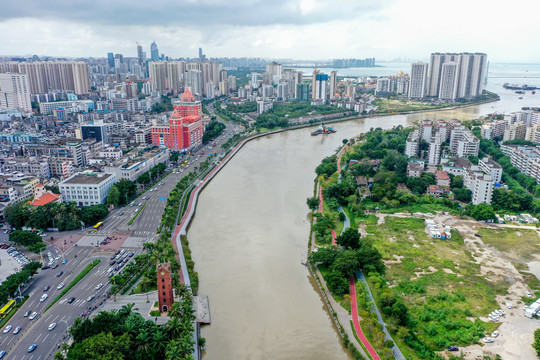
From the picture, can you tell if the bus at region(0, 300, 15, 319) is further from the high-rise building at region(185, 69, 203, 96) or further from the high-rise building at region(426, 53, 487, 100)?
the high-rise building at region(426, 53, 487, 100)

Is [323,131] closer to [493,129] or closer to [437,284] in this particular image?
[493,129]

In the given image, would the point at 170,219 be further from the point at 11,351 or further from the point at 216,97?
the point at 216,97

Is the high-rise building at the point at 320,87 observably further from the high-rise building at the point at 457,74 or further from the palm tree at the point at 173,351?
the palm tree at the point at 173,351

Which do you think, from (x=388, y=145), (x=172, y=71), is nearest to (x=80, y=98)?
(x=172, y=71)

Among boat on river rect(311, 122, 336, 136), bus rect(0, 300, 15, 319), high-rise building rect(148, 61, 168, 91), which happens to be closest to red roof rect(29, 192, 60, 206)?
bus rect(0, 300, 15, 319)

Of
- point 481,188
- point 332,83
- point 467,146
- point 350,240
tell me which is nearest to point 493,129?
point 467,146

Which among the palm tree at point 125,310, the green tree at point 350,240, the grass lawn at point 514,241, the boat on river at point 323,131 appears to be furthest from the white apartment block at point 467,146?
the palm tree at point 125,310
